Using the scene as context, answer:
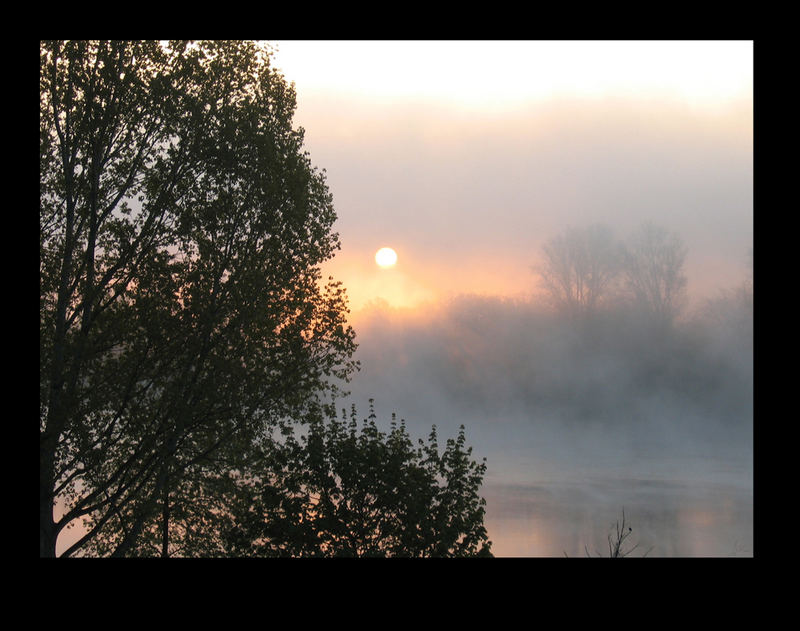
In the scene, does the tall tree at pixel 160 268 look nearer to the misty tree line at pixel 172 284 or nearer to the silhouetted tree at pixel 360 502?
the misty tree line at pixel 172 284

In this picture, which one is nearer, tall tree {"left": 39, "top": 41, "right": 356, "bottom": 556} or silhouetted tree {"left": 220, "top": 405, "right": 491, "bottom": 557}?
tall tree {"left": 39, "top": 41, "right": 356, "bottom": 556}

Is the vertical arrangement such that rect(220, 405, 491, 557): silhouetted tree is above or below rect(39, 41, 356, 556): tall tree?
below

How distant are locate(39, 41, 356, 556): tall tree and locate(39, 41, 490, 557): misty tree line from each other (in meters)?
0.04

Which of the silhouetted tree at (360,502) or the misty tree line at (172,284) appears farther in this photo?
the silhouetted tree at (360,502)

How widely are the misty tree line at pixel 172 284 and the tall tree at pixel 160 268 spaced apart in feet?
0.14

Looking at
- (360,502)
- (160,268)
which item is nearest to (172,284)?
(160,268)

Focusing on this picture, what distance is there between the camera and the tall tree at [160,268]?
53.3 ft

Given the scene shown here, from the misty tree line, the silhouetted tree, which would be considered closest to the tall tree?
the misty tree line

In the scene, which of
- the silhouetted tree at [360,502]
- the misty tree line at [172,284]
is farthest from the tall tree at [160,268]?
the silhouetted tree at [360,502]

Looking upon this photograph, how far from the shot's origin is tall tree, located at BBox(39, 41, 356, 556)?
16250 mm

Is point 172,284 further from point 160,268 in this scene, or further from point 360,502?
point 360,502

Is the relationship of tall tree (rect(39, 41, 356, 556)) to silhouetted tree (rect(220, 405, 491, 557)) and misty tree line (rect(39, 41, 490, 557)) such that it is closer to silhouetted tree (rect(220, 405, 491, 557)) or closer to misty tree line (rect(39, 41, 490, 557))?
misty tree line (rect(39, 41, 490, 557))

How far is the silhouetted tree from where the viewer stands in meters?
21.6

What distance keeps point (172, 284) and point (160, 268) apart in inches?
18.2
